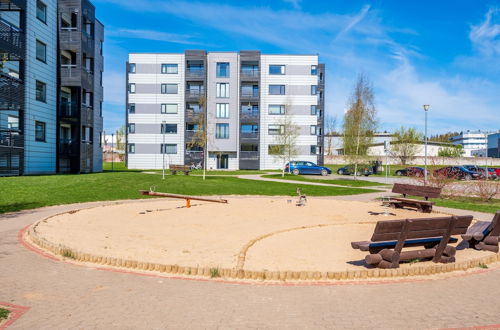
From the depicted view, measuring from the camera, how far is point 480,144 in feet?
474

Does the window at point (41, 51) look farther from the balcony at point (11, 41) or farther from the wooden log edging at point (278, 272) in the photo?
the wooden log edging at point (278, 272)

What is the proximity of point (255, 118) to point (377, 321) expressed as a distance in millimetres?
49055

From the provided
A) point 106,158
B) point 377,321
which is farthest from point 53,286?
point 106,158

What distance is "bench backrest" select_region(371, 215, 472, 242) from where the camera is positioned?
589cm

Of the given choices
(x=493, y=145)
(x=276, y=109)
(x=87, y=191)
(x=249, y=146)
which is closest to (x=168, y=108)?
(x=249, y=146)

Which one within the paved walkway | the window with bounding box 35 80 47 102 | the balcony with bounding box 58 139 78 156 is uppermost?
the window with bounding box 35 80 47 102

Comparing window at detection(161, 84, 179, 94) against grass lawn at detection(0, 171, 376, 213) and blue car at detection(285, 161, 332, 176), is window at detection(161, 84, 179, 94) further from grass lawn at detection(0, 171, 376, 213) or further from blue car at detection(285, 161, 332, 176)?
grass lawn at detection(0, 171, 376, 213)

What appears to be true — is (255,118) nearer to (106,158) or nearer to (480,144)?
(106,158)

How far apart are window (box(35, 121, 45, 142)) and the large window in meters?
27.7

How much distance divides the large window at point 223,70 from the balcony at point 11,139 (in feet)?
102

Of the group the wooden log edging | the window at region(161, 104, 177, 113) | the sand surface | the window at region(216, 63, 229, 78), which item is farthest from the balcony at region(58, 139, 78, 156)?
the wooden log edging

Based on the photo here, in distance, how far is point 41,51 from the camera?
30.2 m

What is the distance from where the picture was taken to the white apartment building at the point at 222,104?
52562mm

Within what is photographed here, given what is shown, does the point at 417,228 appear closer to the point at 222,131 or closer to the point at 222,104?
the point at 222,131
